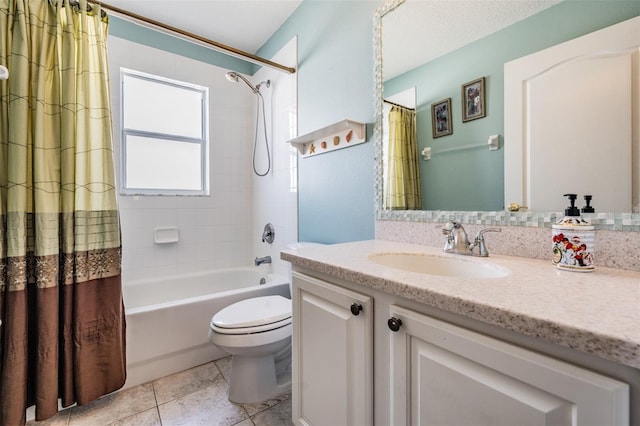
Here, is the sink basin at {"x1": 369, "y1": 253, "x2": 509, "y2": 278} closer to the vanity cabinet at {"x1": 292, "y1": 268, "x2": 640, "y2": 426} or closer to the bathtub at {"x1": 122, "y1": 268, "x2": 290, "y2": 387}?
the vanity cabinet at {"x1": 292, "y1": 268, "x2": 640, "y2": 426}

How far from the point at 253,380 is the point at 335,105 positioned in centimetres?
161

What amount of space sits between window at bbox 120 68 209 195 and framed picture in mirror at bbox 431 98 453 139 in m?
2.05

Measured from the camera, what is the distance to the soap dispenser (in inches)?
28.1

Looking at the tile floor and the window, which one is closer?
the tile floor

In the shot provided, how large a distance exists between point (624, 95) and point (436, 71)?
613 mm

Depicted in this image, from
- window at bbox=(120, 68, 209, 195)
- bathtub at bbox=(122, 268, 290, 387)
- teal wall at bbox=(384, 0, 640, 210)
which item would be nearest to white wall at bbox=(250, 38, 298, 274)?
bathtub at bbox=(122, 268, 290, 387)

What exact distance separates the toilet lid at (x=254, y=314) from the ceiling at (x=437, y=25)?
131 centimetres

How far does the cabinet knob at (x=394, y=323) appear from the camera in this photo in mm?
680

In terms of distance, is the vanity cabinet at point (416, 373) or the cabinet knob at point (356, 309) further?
the cabinet knob at point (356, 309)

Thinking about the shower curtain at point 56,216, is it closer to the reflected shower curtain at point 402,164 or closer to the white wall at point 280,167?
the white wall at point 280,167

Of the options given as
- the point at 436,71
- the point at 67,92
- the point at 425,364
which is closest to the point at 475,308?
the point at 425,364

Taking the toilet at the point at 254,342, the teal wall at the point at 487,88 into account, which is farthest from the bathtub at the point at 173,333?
the teal wall at the point at 487,88

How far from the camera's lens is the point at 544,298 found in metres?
0.53

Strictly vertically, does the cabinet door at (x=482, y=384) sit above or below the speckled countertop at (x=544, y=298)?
below
